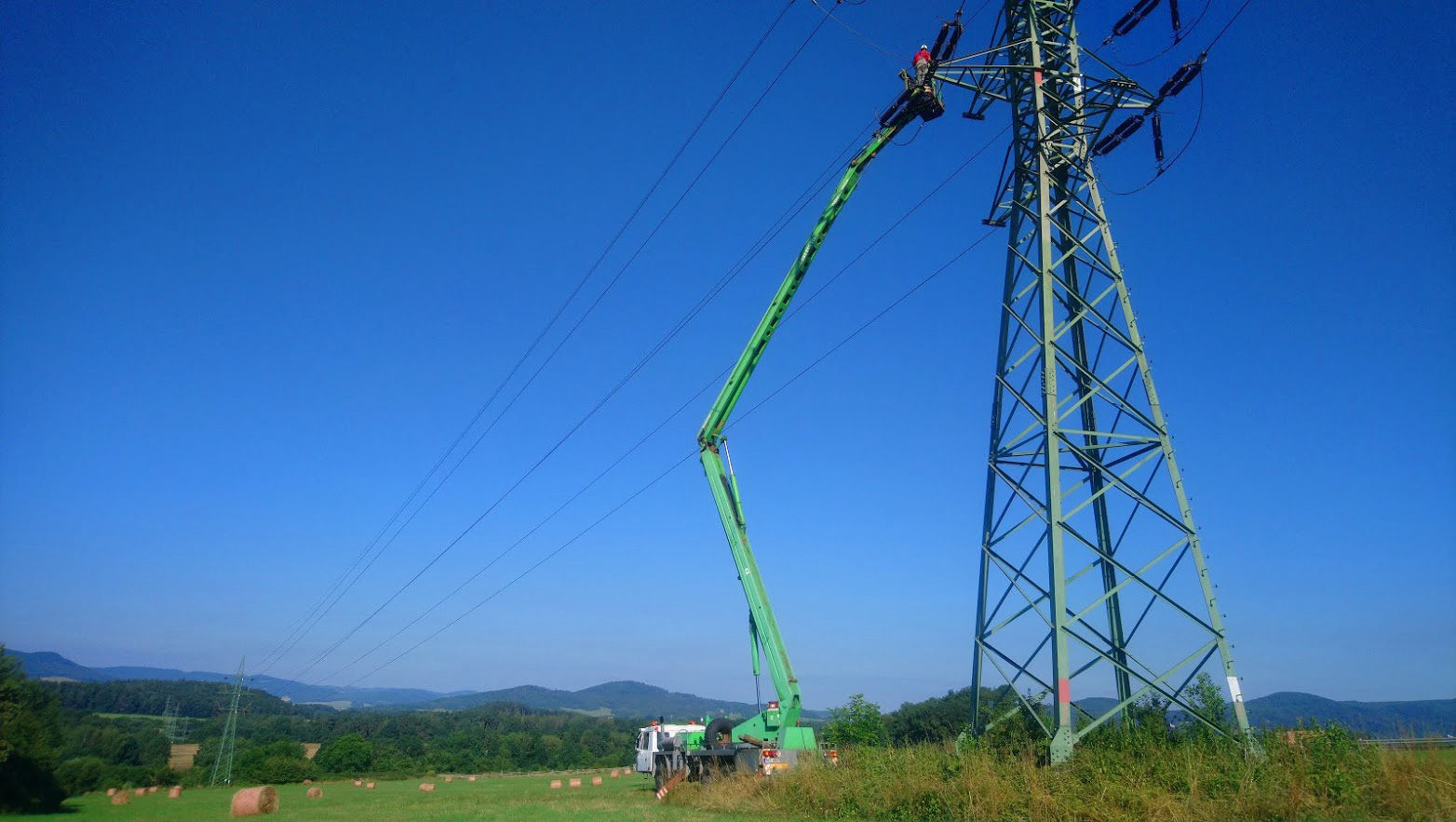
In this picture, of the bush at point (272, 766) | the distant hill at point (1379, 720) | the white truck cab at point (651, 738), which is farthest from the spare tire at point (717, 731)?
the bush at point (272, 766)

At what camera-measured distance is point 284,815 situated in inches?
922

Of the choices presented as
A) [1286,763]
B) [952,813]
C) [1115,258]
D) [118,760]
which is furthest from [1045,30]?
[118,760]

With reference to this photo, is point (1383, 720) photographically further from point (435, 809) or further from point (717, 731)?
point (435, 809)

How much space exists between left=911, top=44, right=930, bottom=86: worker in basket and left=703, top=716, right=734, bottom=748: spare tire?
17.5 metres

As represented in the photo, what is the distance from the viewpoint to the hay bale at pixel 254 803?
24.9 m

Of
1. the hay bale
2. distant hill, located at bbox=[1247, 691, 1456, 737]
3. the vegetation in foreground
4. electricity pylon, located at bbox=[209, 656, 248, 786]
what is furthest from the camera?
electricity pylon, located at bbox=[209, 656, 248, 786]

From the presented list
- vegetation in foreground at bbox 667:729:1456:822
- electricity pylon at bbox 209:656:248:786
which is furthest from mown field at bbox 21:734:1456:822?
electricity pylon at bbox 209:656:248:786

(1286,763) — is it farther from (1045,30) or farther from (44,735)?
(44,735)

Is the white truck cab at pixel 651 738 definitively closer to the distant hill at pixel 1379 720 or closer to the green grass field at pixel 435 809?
the green grass field at pixel 435 809

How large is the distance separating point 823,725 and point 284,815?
56.4ft

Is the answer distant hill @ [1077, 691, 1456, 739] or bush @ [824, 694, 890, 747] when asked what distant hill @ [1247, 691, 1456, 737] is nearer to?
distant hill @ [1077, 691, 1456, 739]

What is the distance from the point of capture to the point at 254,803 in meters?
25.2

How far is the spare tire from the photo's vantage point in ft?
75.7

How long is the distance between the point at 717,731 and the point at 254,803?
48.2ft
